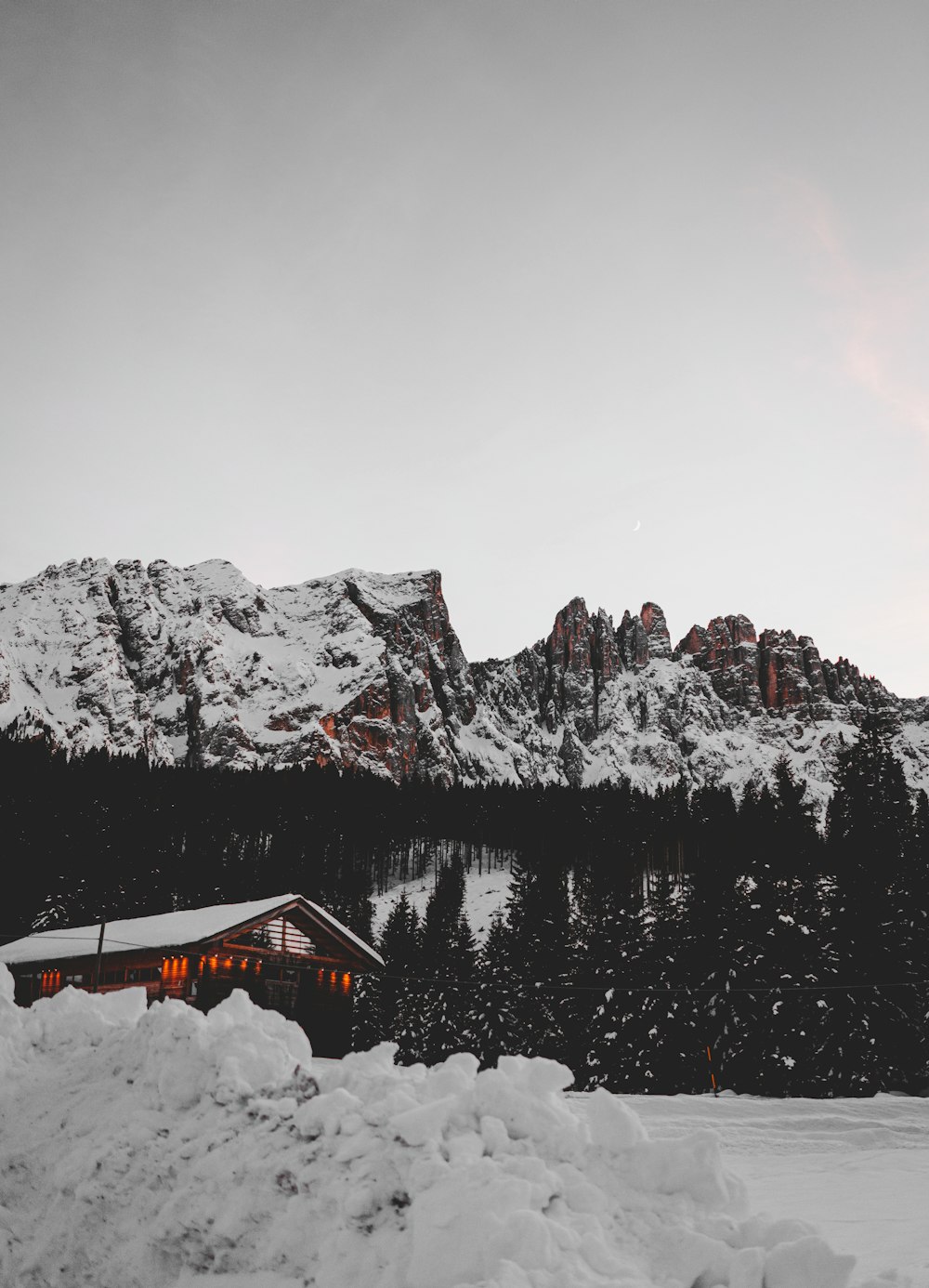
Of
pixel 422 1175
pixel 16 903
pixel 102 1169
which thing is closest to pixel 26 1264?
pixel 102 1169

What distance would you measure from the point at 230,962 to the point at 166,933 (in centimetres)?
200

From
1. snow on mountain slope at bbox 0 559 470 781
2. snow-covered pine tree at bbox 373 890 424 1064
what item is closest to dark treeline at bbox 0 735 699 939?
snow-covered pine tree at bbox 373 890 424 1064

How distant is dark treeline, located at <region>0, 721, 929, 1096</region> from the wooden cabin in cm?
271

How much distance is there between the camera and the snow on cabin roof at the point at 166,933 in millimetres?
22469

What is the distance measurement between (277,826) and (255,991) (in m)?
58.6

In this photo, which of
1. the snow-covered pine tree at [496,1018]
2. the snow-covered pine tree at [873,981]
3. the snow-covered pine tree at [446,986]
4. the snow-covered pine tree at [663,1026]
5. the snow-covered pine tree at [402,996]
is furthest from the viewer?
the snow-covered pine tree at [402,996]

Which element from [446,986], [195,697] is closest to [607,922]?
[446,986]

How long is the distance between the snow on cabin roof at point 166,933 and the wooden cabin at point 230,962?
38 mm

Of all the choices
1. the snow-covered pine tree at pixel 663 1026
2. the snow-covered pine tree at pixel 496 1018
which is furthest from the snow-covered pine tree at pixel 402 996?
the snow-covered pine tree at pixel 663 1026

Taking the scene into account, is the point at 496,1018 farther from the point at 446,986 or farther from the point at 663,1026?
the point at 663,1026

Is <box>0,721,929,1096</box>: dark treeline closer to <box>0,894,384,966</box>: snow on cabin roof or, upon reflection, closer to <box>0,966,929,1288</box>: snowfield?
<box>0,894,384,966</box>: snow on cabin roof

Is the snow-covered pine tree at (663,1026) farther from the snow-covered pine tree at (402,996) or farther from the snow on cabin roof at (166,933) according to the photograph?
the snow-covered pine tree at (402,996)

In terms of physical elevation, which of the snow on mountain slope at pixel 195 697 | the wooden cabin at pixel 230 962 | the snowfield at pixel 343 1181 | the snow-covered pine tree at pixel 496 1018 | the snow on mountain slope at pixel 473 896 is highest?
the snow on mountain slope at pixel 195 697

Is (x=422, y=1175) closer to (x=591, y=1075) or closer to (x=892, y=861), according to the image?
(x=591, y=1075)
